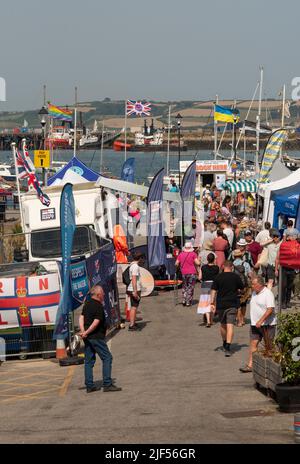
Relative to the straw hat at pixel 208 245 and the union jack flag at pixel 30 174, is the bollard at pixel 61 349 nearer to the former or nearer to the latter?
the straw hat at pixel 208 245

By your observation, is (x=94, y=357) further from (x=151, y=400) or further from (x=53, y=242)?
(x=53, y=242)

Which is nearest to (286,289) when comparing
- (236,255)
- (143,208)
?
(236,255)

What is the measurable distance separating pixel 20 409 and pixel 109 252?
7.05 m

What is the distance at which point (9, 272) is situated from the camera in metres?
19.0

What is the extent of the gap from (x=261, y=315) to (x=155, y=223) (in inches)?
356

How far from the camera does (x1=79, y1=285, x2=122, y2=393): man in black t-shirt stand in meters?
14.0

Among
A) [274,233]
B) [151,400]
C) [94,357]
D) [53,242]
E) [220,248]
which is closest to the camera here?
[151,400]

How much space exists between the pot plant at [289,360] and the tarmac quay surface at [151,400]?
200mm

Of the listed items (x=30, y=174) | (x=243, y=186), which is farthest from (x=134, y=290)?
(x=243, y=186)

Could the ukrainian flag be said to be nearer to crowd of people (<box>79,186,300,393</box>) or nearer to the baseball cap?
crowd of people (<box>79,186,300,393</box>)

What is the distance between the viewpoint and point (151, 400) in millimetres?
13398

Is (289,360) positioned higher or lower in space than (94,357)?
higher

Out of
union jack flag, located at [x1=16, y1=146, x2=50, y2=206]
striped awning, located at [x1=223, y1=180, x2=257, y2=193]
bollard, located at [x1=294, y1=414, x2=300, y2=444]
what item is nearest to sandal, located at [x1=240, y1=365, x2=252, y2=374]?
bollard, located at [x1=294, y1=414, x2=300, y2=444]
